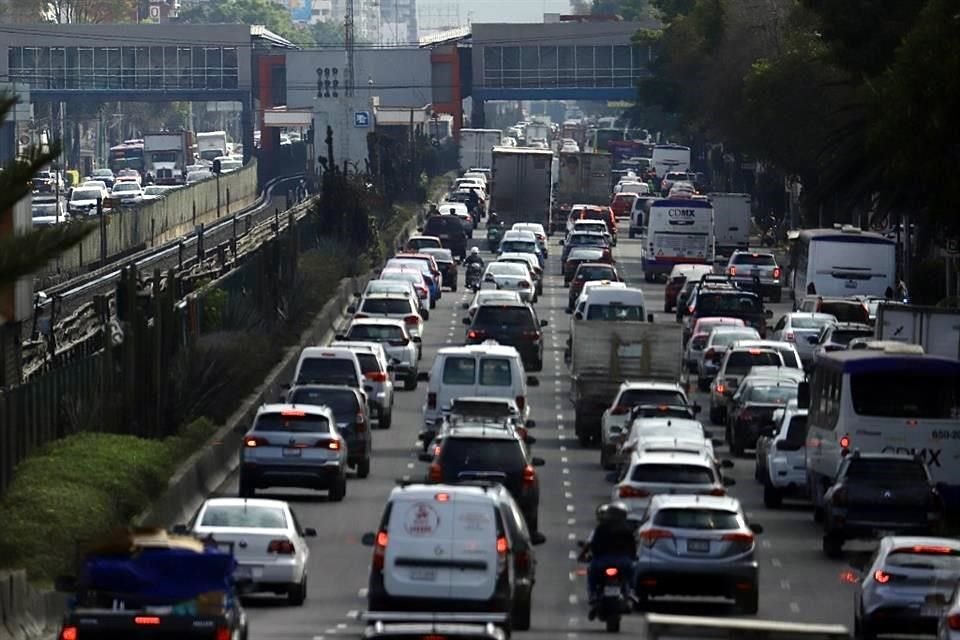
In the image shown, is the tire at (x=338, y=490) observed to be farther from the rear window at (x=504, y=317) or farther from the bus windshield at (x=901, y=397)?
the rear window at (x=504, y=317)

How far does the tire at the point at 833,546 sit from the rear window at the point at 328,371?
42.6 ft

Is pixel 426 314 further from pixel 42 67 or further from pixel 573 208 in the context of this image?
pixel 42 67

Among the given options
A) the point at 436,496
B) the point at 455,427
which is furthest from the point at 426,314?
the point at 436,496

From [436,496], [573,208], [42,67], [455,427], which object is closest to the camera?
[436,496]

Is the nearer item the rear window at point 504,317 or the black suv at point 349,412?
the black suv at point 349,412

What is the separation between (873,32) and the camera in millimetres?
57531

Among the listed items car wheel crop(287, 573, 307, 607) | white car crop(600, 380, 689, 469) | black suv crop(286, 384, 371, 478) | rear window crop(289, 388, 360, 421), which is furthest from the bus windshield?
car wheel crop(287, 573, 307, 607)

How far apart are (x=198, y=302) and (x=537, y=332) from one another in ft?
27.5

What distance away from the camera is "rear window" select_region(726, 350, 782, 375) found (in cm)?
4966

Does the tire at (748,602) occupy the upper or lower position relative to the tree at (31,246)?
lower

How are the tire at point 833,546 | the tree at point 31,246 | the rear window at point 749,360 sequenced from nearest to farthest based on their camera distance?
the tree at point 31,246 < the tire at point 833,546 < the rear window at point 749,360

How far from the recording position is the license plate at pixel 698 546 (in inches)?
1075

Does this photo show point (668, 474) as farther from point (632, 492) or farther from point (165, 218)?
point (165, 218)

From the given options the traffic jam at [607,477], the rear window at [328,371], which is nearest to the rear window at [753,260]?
the traffic jam at [607,477]
